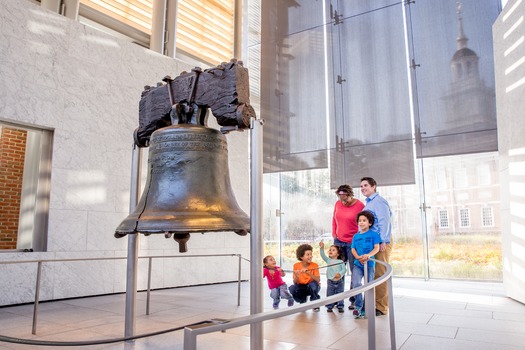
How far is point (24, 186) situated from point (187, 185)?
3.88 metres

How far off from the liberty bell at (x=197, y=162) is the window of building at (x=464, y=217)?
526 cm

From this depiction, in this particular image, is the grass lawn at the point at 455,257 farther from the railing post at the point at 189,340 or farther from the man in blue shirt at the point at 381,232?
the railing post at the point at 189,340

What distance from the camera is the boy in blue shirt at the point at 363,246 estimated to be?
3803 mm

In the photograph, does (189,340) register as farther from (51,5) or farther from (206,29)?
(206,29)

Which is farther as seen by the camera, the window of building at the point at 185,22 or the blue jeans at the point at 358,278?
the window of building at the point at 185,22

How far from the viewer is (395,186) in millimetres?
6844

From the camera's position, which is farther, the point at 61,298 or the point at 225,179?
the point at 61,298

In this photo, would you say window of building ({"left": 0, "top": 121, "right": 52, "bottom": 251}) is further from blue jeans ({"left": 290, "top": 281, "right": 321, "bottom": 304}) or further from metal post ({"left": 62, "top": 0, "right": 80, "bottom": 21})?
blue jeans ({"left": 290, "top": 281, "right": 321, "bottom": 304})

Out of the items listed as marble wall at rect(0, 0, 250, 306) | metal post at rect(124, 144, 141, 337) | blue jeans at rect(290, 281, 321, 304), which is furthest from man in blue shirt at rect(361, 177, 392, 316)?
marble wall at rect(0, 0, 250, 306)

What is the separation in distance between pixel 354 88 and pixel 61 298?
563cm

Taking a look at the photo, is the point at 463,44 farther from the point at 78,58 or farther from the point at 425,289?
the point at 78,58

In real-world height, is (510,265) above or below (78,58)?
below

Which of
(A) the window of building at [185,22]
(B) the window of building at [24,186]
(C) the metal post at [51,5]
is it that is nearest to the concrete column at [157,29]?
(A) the window of building at [185,22]

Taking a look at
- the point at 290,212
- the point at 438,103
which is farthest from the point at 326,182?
the point at 438,103
